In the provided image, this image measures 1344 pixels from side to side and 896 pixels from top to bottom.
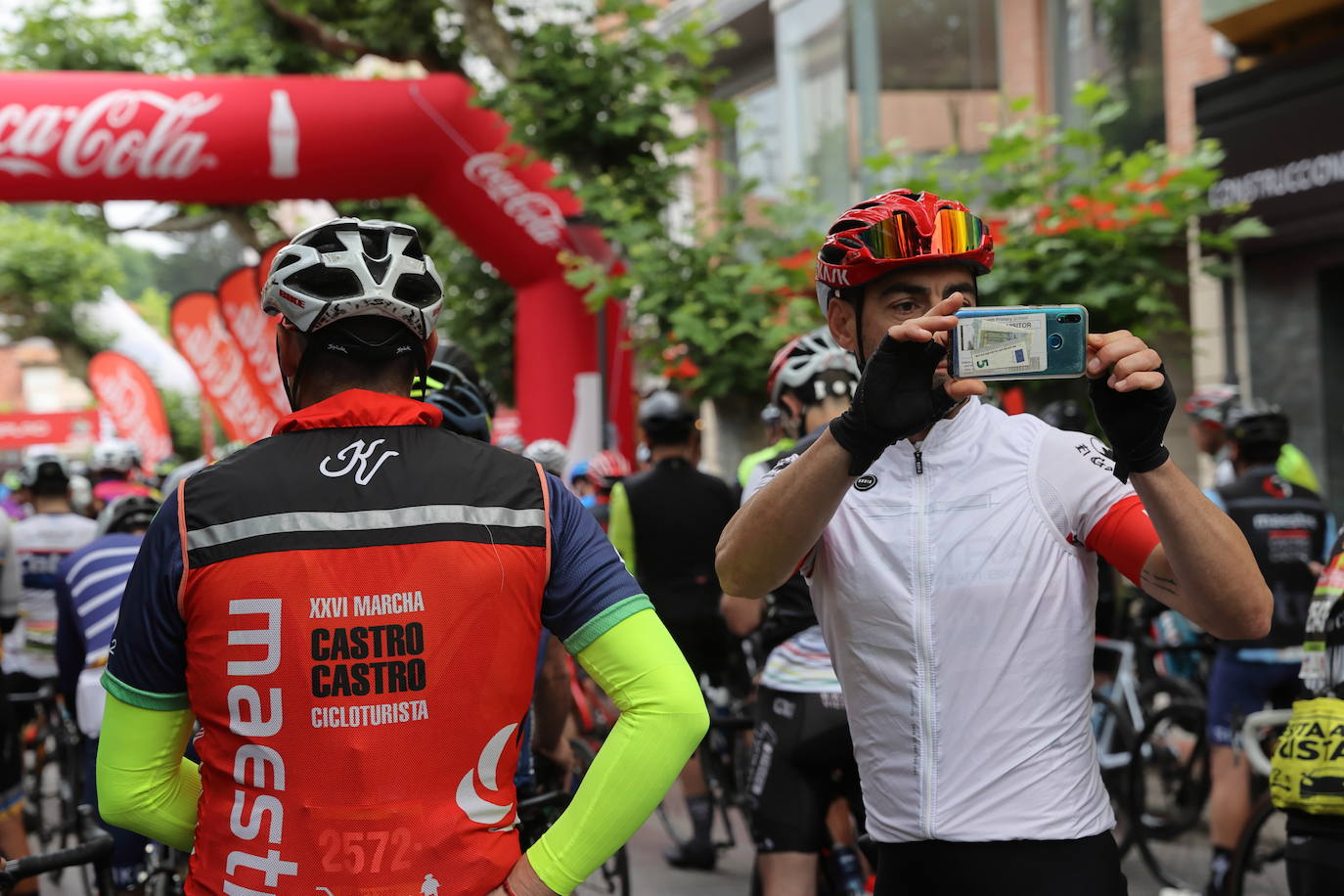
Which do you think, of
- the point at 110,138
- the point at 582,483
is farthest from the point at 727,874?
the point at 110,138

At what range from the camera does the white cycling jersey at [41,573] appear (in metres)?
8.05

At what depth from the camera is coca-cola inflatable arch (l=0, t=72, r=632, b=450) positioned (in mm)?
12945

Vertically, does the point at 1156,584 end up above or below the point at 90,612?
above

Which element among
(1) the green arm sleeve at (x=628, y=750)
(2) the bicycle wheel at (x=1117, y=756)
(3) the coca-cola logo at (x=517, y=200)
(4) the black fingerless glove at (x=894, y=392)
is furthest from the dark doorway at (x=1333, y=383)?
(1) the green arm sleeve at (x=628, y=750)

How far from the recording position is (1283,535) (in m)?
6.15

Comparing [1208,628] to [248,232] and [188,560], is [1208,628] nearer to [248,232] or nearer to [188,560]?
[188,560]

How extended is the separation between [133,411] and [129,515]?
17.9 meters

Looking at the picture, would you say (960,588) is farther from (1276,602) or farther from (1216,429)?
(1216,429)

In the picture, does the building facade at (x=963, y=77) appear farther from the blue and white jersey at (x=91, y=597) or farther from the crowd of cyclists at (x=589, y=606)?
the crowd of cyclists at (x=589, y=606)

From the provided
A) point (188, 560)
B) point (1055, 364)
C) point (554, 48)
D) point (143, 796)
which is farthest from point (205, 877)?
point (554, 48)

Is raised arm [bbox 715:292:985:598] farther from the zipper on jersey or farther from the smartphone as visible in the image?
the zipper on jersey

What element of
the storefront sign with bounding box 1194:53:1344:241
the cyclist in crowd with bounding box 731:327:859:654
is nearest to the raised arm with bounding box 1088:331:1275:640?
the cyclist in crowd with bounding box 731:327:859:654

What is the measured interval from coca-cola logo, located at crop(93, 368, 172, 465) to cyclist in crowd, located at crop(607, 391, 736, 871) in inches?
646

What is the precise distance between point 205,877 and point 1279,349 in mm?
10893
